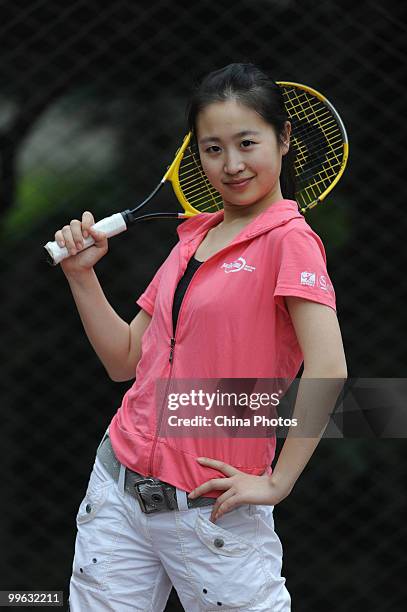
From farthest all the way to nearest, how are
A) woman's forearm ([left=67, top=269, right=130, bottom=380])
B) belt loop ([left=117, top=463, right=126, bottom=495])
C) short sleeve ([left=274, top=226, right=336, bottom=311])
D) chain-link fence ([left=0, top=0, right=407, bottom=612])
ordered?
1. chain-link fence ([left=0, top=0, right=407, bottom=612])
2. woman's forearm ([left=67, top=269, right=130, bottom=380])
3. belt loop ([left=117, top=463, right=126, bottom=495])
4. short sleeve ([left=274, top=226, right=336, bottom=311])

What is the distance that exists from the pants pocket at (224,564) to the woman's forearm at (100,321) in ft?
1.02

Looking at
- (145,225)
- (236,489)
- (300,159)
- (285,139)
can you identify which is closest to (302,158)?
(300,159)

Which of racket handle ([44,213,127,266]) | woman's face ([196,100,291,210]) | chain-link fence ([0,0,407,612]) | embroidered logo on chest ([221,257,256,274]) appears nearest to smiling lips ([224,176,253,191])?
woman's face ([196,100,291,210])

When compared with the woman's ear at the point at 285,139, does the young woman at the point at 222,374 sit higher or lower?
lower

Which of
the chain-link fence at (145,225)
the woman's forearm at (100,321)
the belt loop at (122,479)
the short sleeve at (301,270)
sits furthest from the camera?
the chain-link fence at (145,225)

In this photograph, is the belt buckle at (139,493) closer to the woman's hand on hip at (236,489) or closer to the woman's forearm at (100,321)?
the woman's hand on hip at (236,489)

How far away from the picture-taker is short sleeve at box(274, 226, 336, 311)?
49.0 inches

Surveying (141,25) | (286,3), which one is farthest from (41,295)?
(286,3)

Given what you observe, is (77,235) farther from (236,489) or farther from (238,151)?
(236,489)

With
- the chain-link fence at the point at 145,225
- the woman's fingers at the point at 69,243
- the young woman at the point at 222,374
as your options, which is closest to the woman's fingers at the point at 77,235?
the woman's fingers at the point at 69,243

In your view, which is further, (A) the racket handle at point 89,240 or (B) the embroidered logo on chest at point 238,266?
(A) the racket handle at point 89,240

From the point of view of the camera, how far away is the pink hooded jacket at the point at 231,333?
1281 millimetres

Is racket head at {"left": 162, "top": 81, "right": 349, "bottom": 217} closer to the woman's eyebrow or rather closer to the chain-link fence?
the woman's eyebrow

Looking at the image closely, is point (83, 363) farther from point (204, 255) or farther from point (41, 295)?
point (204, 255)
